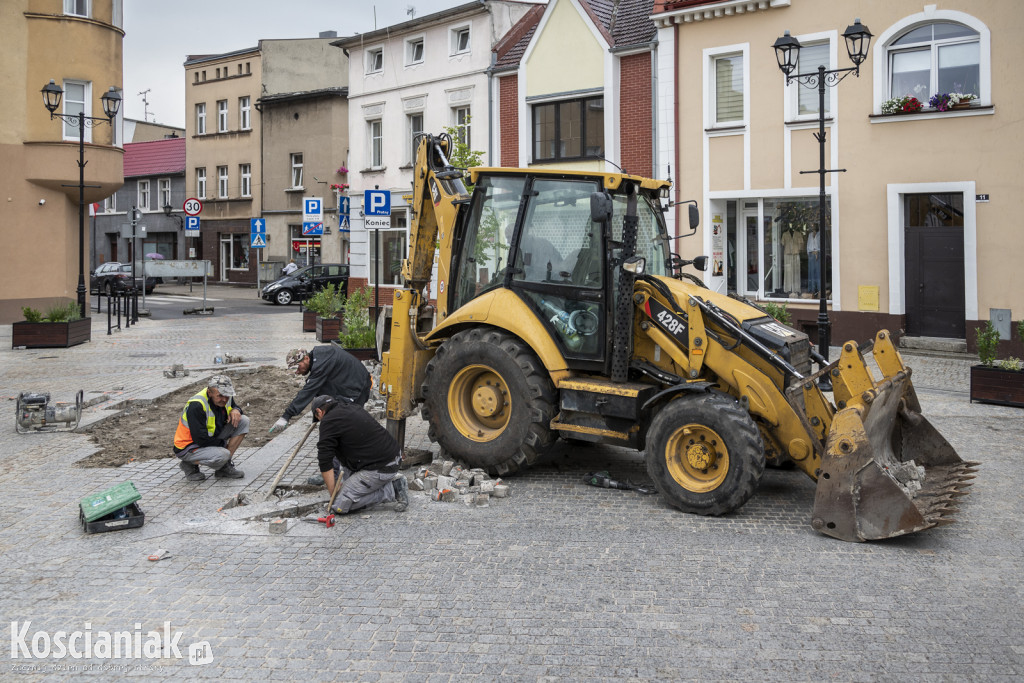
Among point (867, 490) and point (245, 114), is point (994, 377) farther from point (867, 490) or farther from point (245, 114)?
point (245, 114)

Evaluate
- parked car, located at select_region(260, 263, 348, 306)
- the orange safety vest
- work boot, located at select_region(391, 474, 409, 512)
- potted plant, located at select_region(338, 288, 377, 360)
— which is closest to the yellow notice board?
potted plant, located at select_region(338, 288, 377, 360)

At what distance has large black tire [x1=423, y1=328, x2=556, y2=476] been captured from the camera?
8.80 m

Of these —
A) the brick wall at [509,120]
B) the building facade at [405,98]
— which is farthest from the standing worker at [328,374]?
the building facade at [405,98]

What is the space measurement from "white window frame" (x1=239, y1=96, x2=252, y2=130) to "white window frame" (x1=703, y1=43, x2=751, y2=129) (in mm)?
31581

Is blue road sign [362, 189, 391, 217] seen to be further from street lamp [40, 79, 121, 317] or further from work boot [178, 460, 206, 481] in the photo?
street lamp [40, 79, 121, 317]

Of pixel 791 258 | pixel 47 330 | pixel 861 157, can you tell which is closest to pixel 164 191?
pixel 47 330

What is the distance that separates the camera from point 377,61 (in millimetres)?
32438

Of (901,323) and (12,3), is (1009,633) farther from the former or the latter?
(12,3)

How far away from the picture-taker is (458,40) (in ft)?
96.5

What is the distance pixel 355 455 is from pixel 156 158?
51744 mm

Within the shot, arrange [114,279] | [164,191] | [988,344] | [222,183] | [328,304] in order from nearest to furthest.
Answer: [988,344]
[328,304]
[114,279]
[222,183]
[164,191]

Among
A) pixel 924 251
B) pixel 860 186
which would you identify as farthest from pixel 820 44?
pixel 924 251

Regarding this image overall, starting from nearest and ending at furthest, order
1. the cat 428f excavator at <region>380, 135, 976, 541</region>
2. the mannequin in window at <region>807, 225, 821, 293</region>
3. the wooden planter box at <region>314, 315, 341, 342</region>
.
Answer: the cat 428f excavator at <region>380, 135, 976, 541</region> < the mannequin in window at <region>807, 225, 821, 293</region> < the wooden planter box at <region>314, 315, 341, 342</region>

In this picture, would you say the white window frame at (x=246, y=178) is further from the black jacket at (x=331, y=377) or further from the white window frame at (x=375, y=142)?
the black jacket at (x=331, y=377)
